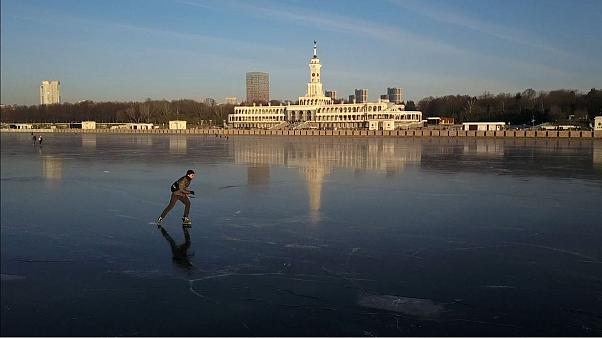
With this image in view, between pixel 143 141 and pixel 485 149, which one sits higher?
pixel 143 141

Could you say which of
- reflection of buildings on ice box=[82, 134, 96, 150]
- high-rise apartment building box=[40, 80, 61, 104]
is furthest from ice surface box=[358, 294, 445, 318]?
high-rise apartment building box=[40, 80, 61, 104]

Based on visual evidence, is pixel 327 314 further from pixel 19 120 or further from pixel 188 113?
pixel 19 120

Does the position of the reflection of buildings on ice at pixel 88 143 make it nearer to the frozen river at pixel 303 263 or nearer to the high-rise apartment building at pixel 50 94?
the frozen river at pixel 303 263

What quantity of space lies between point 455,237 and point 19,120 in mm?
160043

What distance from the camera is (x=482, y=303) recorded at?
249 inches

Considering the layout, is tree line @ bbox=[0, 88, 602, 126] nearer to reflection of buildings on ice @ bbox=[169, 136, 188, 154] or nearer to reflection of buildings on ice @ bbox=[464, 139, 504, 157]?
reflection of buildings on ice @ bbox=[464, 139, 504, 157]

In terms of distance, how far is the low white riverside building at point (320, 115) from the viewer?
112 meters

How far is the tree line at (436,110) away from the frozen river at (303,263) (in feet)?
291

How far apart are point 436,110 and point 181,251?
13608 cm

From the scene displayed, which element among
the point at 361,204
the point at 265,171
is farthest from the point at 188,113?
the point at 361,204

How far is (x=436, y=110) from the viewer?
455ft

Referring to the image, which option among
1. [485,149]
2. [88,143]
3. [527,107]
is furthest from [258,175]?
[527,107]

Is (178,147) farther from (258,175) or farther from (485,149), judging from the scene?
(258,175)

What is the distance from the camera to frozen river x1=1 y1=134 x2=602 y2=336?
19.0ft
